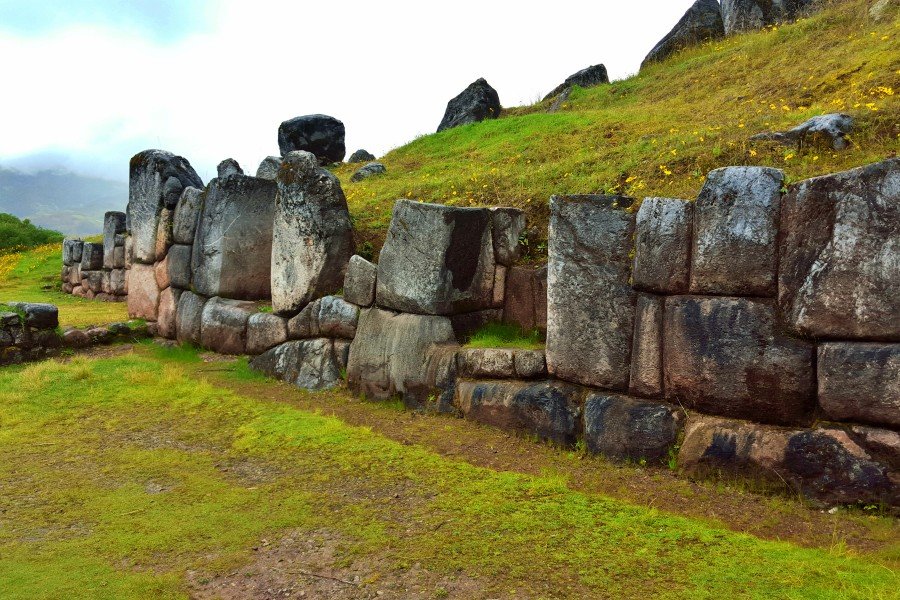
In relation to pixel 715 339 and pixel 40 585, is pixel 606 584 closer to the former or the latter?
pixel 715 339

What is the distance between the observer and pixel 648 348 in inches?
252

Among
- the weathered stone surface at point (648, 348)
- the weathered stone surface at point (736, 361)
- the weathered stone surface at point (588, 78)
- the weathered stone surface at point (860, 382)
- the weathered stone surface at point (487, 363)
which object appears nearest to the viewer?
the weathered stone surface at point (860, 382)

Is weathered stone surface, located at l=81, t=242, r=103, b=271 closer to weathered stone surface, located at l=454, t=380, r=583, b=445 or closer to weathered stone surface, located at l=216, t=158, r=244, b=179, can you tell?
weathered stone surface, located at l=216, t=158, r=244, b=179

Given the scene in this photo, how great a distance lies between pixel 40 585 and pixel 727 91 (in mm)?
13658

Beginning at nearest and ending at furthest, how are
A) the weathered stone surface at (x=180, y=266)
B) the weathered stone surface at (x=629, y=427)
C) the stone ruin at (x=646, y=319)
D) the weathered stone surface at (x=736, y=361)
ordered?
the stone ruin at (x=646, y=319), the weathered stone surface at (x=736, y=361), the weathered stone surface at (x=629, y=427), the weathered stone surface at (x=180, y=266)

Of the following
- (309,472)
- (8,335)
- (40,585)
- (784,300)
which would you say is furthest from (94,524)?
(8,335)

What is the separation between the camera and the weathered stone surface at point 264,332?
10414 millimetres

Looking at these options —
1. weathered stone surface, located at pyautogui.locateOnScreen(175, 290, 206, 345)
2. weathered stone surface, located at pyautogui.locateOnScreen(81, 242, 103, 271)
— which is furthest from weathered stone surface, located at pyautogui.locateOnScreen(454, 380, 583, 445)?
weathered stone surface, located at pyautogui.locateOnScreen(81, 242, 103, 271)

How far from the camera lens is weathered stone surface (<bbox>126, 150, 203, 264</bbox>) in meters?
13.0

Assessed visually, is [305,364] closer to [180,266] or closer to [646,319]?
[180,266]

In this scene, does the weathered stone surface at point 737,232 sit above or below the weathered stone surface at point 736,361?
above

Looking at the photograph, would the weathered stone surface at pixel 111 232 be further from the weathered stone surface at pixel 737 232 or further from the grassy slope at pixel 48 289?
the weathered stone surface at pixel 737 232

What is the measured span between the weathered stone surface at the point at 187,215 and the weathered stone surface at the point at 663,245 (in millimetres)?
8558

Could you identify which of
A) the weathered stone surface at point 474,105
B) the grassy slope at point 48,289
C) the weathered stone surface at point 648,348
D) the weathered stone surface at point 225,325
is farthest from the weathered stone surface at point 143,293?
the weathered stone surface at point 474,105
